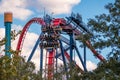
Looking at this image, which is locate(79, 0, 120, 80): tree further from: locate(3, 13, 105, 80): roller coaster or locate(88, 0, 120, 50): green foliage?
locate(3, 13, 105, 80): roller coaster

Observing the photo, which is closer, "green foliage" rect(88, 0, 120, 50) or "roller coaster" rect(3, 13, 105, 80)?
"green foliage" rect(88, 0, 120, 50)

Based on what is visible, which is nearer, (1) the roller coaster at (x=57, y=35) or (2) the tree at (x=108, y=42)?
(2) the tree at (x=108, y=42)

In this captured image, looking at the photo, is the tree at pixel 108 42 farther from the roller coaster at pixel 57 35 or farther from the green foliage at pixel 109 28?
the roller coaster at pixel 57 35

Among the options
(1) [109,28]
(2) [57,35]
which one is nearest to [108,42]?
(1) [109,28]

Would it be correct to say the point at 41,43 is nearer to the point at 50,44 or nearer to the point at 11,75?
the point at 50,44

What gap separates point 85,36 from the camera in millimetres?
18156

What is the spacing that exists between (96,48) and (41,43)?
2283 centimetres

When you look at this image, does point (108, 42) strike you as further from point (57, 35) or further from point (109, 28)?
point (57, 35)

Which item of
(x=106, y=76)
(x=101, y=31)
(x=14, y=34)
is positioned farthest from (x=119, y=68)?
(x=14, y=34)

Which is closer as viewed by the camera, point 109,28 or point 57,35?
point 109,28

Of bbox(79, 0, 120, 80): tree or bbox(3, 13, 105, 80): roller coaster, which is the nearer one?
bbox(79, 0, 120, 80): tree

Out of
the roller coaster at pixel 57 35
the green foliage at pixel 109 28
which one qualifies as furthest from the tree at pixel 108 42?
the roller coaster at pixel 57 35

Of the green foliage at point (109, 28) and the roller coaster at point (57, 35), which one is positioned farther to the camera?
the roller coaster at point (57, 35)

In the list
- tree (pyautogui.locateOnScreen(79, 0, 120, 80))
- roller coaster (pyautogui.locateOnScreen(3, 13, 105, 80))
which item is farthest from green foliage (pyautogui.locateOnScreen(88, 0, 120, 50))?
roller coaster (pyautogui.locateOnScreen(3, 13, 105, 80))
